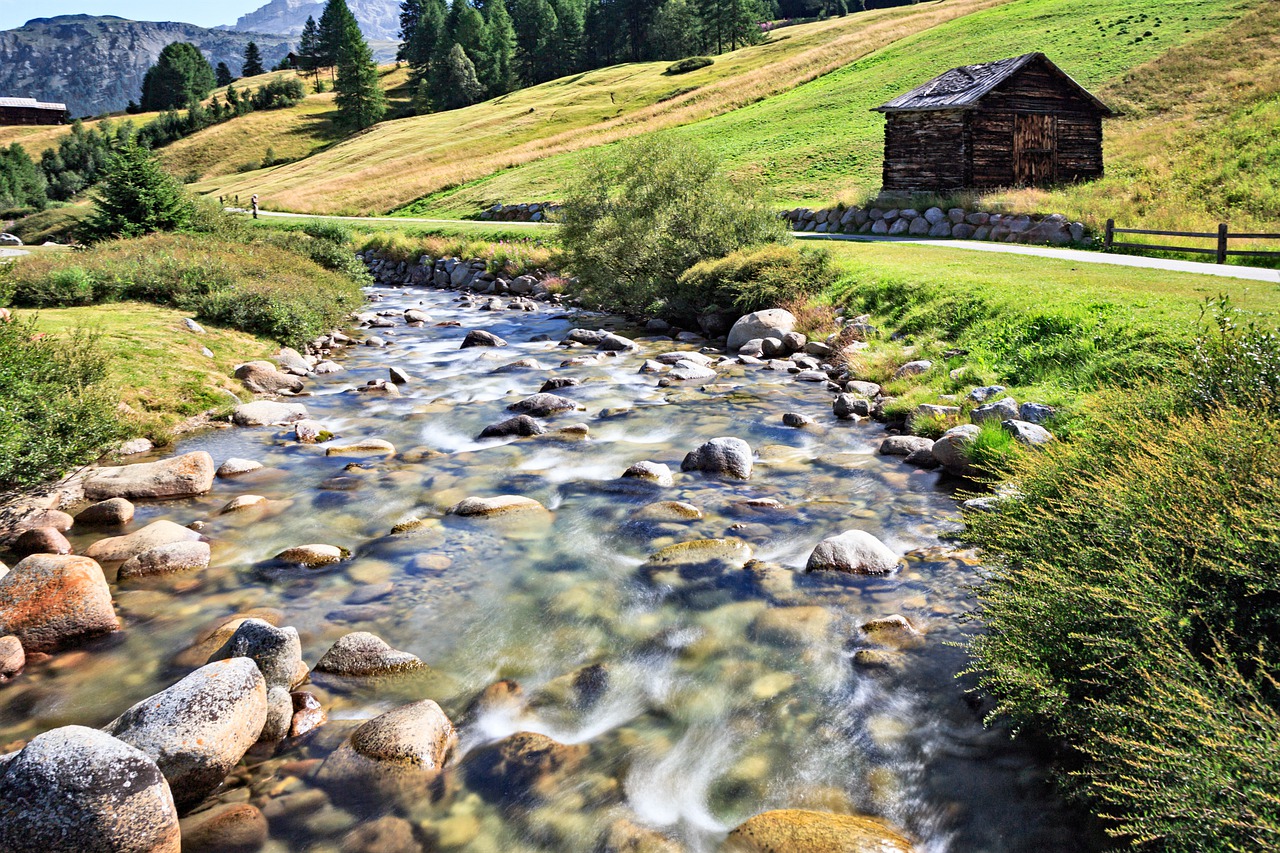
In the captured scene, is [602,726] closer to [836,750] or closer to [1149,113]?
[836,750]

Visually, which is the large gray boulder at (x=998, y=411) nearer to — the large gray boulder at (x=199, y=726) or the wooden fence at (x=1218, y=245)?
the large gray boulder at (x=199, y=726)

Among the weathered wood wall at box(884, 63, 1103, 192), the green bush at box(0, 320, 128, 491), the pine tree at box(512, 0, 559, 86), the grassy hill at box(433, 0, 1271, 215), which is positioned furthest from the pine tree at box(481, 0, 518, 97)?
the green bush at box(0, 320, 128, 491)

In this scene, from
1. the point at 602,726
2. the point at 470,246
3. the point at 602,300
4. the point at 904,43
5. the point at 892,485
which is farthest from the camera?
the point at 904,43

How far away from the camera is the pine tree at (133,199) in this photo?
2566 centimetres

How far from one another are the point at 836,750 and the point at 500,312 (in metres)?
24.3

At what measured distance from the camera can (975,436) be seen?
424 inches

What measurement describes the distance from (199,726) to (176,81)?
15791 centimetres

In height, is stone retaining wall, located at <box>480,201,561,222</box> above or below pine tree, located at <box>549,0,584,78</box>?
below

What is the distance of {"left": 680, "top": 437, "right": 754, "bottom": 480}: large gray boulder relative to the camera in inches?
451

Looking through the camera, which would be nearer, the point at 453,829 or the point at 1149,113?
the point at 453,829

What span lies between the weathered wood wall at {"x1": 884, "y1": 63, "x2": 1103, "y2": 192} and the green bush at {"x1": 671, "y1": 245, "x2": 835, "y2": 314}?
16.0m

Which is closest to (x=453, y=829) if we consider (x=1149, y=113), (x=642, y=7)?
(x=1149, y=113)

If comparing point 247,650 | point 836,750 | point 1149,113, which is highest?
point 1149,113

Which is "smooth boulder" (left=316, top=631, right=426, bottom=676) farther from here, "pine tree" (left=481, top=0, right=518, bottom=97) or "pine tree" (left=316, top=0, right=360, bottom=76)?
"pine tree" (left=316, top=0, right=360, bottom=76)
